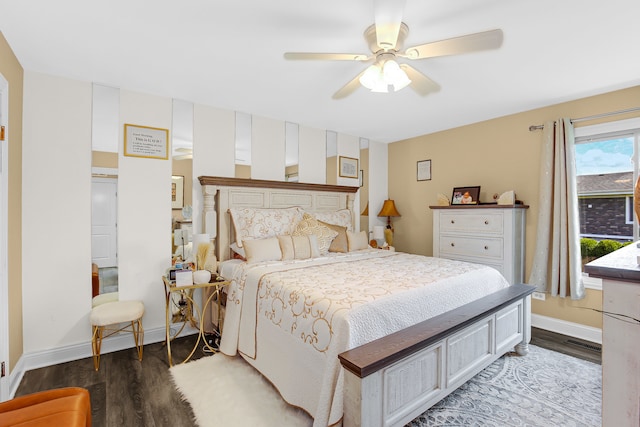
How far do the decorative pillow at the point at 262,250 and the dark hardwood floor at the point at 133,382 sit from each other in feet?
3.18

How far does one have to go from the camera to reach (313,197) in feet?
13.4

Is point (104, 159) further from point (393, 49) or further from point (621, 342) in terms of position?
point (621, 342)

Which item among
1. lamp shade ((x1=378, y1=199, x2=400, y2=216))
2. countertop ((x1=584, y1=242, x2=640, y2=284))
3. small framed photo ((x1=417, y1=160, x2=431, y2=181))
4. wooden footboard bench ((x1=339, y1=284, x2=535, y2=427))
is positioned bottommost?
wooden footboard bench ((x1=339, y1=284, x2=535, y2=427))

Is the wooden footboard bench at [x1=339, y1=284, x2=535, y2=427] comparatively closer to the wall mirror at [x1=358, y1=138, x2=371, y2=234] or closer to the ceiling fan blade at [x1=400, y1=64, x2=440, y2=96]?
the ceiling fan blade at [x1=400, y1=64, x2=440, y2=96]

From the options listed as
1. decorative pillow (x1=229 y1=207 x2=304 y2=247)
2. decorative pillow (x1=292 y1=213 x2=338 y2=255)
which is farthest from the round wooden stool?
decorative pillow (x1=292 y1=213 x2=338 y2=255)

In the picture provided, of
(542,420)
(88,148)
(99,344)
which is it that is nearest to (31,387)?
(99,344)

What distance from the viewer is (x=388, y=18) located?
5.08 feet

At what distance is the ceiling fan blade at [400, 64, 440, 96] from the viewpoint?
6.87 feet

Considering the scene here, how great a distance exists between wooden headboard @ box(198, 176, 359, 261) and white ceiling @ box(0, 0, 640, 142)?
0.90 meters

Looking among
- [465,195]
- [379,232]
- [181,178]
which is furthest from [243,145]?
→ [465,195]

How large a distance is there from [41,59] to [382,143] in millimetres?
4224

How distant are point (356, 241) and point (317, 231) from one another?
0.54m

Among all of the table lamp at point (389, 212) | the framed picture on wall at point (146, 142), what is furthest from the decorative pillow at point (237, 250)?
the table lamp at point (389, 212)

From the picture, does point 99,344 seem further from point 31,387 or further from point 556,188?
point 556,188
